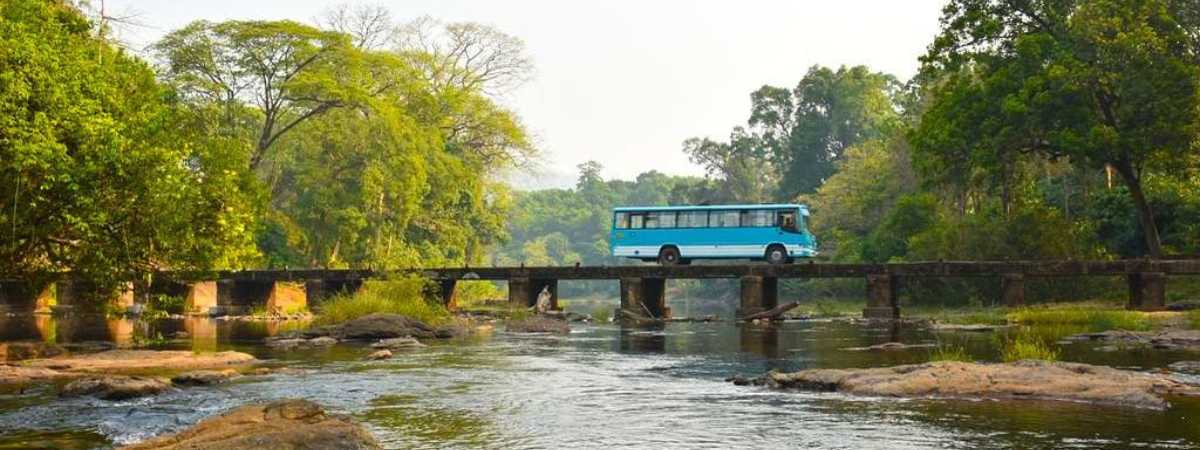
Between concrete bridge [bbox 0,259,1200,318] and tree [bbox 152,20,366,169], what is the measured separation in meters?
7.76

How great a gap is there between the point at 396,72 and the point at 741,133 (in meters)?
57.2

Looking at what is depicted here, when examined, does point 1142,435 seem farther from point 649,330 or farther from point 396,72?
point 396,72

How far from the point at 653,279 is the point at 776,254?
18.3 feet

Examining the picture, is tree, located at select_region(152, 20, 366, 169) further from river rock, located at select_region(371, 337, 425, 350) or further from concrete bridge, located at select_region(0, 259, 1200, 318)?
river rock, located at select_region(371, 337, 425, 350)

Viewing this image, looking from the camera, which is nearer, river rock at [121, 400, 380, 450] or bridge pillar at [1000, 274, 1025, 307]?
river rock at [121, 400, 380, 450]

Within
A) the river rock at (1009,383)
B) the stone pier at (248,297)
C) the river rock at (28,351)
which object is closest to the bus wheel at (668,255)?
the stone pier at (248,297)

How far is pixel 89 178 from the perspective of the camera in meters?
21.2

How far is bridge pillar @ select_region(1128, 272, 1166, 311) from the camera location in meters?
37.4

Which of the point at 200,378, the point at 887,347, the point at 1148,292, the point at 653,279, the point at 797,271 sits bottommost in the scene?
the point at 200,378

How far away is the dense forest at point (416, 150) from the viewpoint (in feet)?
71.5

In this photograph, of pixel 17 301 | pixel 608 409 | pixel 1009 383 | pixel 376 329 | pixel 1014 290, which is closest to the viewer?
pixel 608 409

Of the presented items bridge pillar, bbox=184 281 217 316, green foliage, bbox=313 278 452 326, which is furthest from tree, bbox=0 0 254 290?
bridge pillar, bbox=184 281 217 316

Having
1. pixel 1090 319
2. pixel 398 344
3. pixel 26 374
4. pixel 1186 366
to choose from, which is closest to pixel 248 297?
pixel 398 344

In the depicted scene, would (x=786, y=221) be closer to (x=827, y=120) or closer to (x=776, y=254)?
(x=776, y=254)
